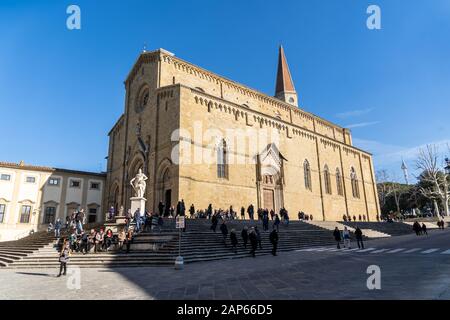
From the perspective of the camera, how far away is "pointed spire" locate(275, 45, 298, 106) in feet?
163

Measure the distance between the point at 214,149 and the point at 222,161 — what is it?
1.41m

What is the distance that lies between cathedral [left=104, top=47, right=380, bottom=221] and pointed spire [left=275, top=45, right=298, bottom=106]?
9.75m

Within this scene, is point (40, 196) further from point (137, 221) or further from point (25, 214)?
point (137, 221)

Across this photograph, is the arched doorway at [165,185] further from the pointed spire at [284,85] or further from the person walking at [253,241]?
the pointed spire at [284,85]

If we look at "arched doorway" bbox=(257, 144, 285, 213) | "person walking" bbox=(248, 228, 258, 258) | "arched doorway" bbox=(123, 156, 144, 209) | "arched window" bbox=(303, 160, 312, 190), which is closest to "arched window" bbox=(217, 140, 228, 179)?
"arched doorway" bbox=(257, 144, 285, 213)

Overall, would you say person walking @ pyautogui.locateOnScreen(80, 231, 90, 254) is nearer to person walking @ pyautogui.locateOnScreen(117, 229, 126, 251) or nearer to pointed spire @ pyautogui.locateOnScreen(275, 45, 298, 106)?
person walking @ pyautogui.locateOnScreen(117, 229, 126, 251)

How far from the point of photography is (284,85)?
5041 cm

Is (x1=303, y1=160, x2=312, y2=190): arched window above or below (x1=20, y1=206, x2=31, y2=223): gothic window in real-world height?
above

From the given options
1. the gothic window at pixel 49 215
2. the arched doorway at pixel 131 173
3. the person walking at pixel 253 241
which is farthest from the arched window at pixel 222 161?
the gothic window at pixel 49 215

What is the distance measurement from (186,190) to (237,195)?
5776mm

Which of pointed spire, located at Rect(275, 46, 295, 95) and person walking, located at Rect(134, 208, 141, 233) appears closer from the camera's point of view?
person walking, located at Rect(134, 208, 141, 233)

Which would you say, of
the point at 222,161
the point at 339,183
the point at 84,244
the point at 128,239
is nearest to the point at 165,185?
the point at 222,161

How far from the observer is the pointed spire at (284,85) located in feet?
163
